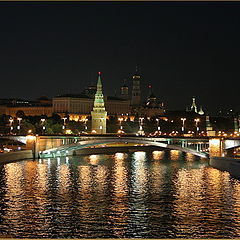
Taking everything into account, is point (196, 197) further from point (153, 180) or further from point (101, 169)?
point (101, 169)

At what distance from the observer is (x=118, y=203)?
3869 centimetres

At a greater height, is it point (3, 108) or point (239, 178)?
point (3, 108)

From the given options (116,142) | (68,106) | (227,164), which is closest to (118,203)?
(227,164)

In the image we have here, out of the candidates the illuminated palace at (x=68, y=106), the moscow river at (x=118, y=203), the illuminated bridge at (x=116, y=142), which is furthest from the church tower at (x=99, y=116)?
the moscow river at (x=118, y=203)

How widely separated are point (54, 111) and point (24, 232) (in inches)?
5836

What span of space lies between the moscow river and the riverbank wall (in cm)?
89

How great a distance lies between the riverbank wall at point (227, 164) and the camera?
175ft

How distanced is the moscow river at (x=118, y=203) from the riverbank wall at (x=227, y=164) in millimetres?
889

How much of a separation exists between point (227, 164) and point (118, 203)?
21008 millimetres

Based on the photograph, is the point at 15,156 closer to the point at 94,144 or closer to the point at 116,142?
the point at 94,144

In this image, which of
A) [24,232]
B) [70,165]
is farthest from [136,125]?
[24,232]

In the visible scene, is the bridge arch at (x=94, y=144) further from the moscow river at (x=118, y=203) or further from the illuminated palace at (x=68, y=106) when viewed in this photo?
the illuminated palace at (x=68, y=106)

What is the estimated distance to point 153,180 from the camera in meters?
50.0

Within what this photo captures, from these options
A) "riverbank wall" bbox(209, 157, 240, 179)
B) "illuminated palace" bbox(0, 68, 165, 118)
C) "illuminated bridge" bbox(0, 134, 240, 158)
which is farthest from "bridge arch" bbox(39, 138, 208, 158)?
"illuminated palace" bbox(0, 68, 165, 118)
